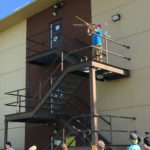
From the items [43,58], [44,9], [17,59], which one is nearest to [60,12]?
[44,9]

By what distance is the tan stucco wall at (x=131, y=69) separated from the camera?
12.6m

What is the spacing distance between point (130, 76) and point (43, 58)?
15.1 ft

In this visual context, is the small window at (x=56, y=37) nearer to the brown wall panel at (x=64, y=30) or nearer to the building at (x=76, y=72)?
the building at (x=76, y=72)

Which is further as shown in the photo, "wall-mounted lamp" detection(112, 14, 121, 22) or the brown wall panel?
the brown wall panel

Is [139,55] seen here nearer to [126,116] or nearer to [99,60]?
[99,60]

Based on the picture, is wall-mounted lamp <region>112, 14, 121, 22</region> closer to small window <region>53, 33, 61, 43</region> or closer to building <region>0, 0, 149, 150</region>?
building <region>0, 0, 149, 150</region>

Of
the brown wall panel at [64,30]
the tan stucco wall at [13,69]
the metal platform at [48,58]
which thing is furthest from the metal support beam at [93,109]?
the tan stucco wall at [13,69]

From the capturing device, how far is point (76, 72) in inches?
500

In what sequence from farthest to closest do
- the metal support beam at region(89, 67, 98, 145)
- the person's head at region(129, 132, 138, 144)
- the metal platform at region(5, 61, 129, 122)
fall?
1. the metal platform at region(5, 61, 129, 122)
2. the metal support beam at region(89, 67, 98, 145)
3. the person's head at region(129, 132, 138, 144)

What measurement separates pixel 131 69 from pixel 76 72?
7.52 feet

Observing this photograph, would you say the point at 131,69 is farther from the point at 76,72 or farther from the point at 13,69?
the point at 13,69

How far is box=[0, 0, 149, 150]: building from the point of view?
12711 mm

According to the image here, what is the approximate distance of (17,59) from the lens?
18797 millimetres

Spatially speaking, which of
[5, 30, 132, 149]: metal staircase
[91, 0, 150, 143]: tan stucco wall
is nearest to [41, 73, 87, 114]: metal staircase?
[5, 30, 132, 149]: metal staircase
